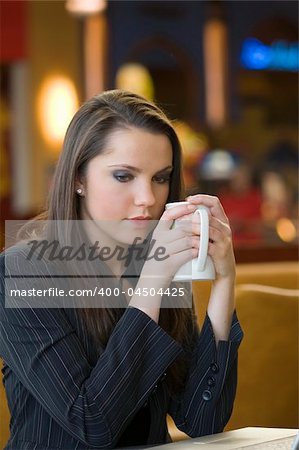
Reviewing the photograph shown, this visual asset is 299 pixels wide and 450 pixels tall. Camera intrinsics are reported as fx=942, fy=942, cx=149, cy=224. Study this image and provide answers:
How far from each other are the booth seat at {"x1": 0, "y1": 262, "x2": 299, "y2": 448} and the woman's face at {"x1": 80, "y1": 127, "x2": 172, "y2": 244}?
0.90 m

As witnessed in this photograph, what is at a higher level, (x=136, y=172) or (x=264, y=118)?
(x=136, y=172)

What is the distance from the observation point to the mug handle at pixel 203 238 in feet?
5.07

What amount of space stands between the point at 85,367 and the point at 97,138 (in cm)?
43

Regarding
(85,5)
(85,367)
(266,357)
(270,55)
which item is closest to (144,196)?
(85,367)

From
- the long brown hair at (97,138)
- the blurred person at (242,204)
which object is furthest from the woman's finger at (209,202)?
the blurred person at (242,204)

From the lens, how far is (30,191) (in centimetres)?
1064

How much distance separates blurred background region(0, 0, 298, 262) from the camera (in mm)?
10602

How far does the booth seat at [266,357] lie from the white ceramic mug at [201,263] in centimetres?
101

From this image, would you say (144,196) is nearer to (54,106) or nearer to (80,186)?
(80,186)

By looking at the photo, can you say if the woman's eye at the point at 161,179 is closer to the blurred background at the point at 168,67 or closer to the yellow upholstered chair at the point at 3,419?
the yellow upholstered chair at the point at 3,419

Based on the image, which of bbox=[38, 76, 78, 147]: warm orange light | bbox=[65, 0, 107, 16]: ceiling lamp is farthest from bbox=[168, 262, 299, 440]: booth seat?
bbox=[38, 76, 78, 147]: warm orange light

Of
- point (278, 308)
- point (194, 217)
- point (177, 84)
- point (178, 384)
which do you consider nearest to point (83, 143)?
point (194, 217)

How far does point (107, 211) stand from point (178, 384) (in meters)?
0.38

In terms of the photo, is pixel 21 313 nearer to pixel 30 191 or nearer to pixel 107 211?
pixel 107 211
